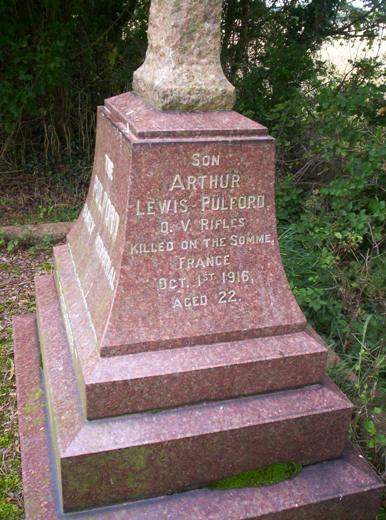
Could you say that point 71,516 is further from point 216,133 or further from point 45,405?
point 216,133

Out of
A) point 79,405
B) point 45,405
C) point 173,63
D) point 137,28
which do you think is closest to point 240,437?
point 79,405

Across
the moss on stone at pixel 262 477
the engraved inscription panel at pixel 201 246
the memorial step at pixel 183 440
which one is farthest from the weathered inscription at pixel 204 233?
the moss on stone at pixel 262 477

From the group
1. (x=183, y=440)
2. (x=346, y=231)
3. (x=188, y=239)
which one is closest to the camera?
(x=183, y=440)

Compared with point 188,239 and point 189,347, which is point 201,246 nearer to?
point 188,239

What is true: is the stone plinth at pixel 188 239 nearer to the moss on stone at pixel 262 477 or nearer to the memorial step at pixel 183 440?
the memorial step at pixel 183 440

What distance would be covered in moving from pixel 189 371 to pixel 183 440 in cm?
26

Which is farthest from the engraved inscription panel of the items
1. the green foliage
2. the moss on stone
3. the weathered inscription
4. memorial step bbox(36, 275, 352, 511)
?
the green foliage

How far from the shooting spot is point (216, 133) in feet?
7.34

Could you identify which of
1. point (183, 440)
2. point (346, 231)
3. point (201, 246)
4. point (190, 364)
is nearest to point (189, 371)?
point (190, 364)

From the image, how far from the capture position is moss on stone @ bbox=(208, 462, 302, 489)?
230 cm

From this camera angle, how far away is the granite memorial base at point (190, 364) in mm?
2168

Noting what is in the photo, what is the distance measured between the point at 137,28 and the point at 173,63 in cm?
383

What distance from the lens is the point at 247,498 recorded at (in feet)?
7.39

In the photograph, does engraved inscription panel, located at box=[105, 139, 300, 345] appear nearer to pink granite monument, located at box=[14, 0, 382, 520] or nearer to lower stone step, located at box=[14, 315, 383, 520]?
pink granite monument, located at box=[14, 0, 382, 520]
